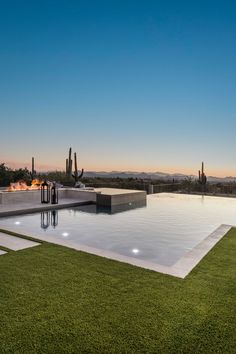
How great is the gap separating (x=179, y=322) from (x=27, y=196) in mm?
10851

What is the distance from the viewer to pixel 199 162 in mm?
24891

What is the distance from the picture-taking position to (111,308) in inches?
117

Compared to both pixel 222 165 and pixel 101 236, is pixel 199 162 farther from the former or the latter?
pixel 101 236

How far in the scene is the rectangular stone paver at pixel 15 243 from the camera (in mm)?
5202

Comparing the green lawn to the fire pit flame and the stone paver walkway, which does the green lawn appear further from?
the fire pit flame

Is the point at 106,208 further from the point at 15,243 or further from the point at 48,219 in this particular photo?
the point at 15,243

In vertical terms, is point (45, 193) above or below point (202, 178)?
below

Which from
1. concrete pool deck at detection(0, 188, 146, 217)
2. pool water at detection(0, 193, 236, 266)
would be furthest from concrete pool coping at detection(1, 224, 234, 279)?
concrete pool deck at detection(0, 188, 146, 217)

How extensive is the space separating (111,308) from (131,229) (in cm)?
464

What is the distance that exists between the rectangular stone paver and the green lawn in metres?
0.80

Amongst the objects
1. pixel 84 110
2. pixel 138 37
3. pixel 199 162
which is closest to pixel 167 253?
pixel 138 37

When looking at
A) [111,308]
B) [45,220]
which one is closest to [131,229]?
[45,220]

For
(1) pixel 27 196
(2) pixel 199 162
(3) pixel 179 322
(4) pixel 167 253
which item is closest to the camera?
(3) pixel 179 322

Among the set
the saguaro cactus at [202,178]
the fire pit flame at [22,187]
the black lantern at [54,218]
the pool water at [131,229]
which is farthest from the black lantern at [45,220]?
the saguaro cactus at [202,178]
